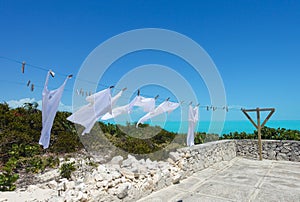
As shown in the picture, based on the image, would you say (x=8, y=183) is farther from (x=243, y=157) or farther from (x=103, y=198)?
(x=243, y=157)

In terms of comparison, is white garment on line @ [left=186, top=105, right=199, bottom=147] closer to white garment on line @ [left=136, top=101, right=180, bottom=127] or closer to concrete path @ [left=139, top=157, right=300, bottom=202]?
white garment on line @ [left=136, top=101, right=180, bottom=127]

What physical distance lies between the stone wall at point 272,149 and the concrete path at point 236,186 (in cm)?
173

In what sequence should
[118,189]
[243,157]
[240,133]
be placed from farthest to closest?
[240,133], [243,157], [118,189]

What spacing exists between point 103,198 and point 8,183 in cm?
157

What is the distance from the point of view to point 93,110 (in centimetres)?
411

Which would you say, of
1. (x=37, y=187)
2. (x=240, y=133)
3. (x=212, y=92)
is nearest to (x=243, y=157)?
(x=240, y=133)

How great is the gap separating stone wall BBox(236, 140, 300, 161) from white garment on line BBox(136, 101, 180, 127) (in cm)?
452

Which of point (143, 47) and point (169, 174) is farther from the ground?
point (143, 47)

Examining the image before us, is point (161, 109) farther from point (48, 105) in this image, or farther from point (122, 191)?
point (48, 105)

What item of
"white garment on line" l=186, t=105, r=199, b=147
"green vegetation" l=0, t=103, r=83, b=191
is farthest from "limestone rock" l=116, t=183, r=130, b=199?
"white garment on line" l=186, t=105, r=199, b=147

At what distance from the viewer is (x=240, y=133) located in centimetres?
1020

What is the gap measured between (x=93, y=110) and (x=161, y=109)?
8.17 feet

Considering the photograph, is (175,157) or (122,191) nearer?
(122,191)

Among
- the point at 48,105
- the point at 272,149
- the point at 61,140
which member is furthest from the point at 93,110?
the point at 272,149
